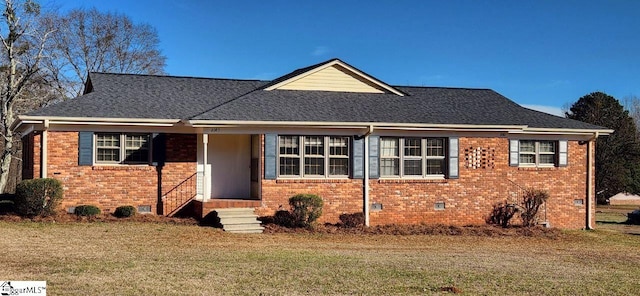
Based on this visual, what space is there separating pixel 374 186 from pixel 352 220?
1.33 metres

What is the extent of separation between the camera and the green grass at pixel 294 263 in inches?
396

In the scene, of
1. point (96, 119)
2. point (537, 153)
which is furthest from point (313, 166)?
point (537, 153)

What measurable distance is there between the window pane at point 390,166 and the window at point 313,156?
46.4 inches

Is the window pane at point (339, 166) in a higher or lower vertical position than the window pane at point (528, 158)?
lower

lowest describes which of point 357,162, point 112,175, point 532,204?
point 532,204

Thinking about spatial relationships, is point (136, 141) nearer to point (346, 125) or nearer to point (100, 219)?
point (100, 219)

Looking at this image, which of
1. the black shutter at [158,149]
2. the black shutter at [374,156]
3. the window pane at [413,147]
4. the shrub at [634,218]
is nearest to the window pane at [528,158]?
the window pane at [413,147]

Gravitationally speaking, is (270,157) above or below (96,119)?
below

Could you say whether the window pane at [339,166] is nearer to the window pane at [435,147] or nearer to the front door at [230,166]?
the window pane at [435,147]

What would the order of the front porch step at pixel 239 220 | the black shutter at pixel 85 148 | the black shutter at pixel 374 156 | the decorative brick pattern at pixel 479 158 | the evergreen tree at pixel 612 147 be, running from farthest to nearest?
the evergreen tree at pixel 612 147 < the decorative brick pattern at pixel 479 158 < the black shutter at pixel 374 156 < the black shutter at pixel 85 148 < the front porch step at pixel 239 220

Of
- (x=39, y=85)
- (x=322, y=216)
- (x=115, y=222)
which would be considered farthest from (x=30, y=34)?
(x=322, y=216)

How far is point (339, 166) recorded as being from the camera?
19531 millimetres

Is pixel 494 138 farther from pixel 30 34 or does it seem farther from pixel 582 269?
pixel 30 34

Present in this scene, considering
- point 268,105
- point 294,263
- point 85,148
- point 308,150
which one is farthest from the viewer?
point 268,105
